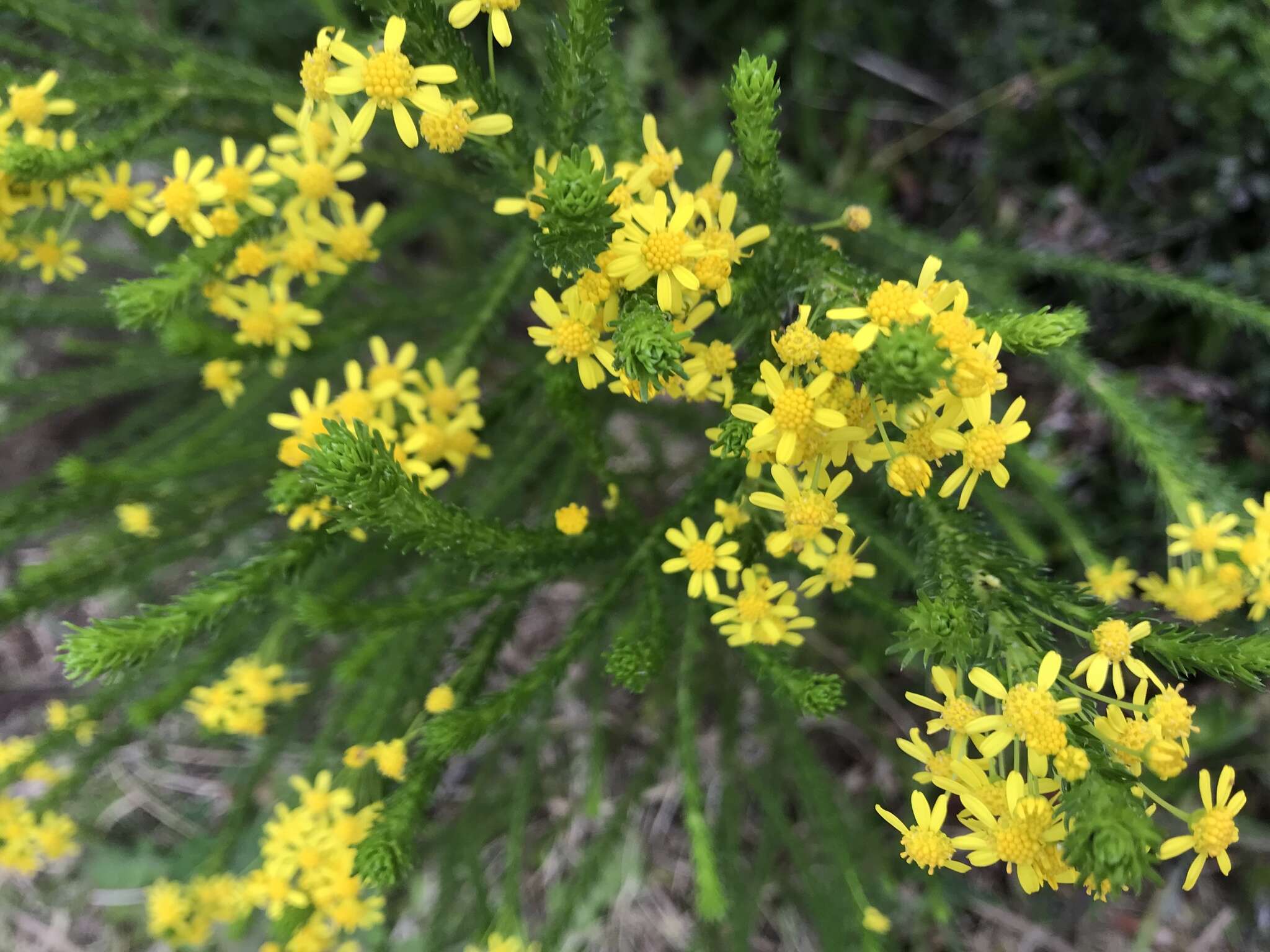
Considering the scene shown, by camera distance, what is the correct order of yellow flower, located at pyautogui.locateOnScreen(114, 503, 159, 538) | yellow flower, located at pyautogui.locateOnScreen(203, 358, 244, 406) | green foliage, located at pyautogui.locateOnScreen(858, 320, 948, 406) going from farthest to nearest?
yellow flower, located at pyautogui.locateOnScreen(114, 503, 159, 538), yellow flower, located at pyautogui.locateOnScreen(203, 358, 244, 406), green foliage, located at pyautogui.locateOnScreen(858, 320, 948, 406)

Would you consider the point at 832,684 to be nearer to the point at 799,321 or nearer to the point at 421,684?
the point at 799,321

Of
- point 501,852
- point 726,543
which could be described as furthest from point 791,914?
point 726,543

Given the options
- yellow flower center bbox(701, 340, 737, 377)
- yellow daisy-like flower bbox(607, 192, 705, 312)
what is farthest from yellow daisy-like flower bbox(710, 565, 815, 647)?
yellow daisy-like flower bbox(607, 192, 705, 312)

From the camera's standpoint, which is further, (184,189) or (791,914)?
(791,914)

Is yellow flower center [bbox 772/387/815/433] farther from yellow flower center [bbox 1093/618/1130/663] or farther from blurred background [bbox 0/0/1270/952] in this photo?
blurred background [bbox 0/0/1270/952]

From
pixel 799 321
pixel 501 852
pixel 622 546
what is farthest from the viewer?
pixel 501 852

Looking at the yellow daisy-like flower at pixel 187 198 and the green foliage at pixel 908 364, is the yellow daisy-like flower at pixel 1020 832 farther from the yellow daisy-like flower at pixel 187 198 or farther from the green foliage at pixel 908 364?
the yellow daisy-like flower at pixel 187 198

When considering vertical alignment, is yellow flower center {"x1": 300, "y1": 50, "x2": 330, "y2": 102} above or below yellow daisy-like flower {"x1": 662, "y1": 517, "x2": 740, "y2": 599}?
above

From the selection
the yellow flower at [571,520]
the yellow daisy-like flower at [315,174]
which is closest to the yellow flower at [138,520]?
the yellow daisy-like flower at [315,174]
